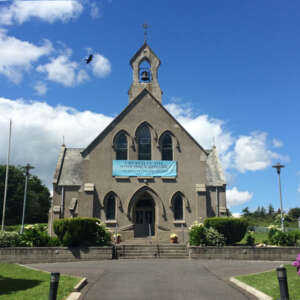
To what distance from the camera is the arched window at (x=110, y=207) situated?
27.6m

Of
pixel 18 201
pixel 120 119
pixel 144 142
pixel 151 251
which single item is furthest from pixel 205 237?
pixel 18 201

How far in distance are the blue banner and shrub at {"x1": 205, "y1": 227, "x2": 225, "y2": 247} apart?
839 cm

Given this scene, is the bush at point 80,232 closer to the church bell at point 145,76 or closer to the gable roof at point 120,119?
the gable roof at point 120,119

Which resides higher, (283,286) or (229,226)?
(229,226)

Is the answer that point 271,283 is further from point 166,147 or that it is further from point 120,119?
point 120,119

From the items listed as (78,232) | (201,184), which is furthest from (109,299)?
(201,184)

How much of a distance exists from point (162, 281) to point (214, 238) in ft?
29.6

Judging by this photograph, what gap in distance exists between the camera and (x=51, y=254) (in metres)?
19.1

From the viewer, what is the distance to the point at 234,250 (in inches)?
782

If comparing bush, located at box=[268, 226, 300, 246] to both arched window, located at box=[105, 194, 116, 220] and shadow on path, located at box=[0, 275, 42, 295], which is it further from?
shadow on path, located at box=[0, 275, 42, 295]

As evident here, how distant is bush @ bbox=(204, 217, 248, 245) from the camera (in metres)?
21.3

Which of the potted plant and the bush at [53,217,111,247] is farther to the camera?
the potted plant

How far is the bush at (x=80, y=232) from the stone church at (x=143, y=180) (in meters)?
6.01

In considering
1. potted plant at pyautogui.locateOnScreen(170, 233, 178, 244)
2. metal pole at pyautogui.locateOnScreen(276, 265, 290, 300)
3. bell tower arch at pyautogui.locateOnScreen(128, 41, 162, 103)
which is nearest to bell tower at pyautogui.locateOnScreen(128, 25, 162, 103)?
bell tower arch at pyautogui.locateOnScreen(128, 41, 162, 103)
